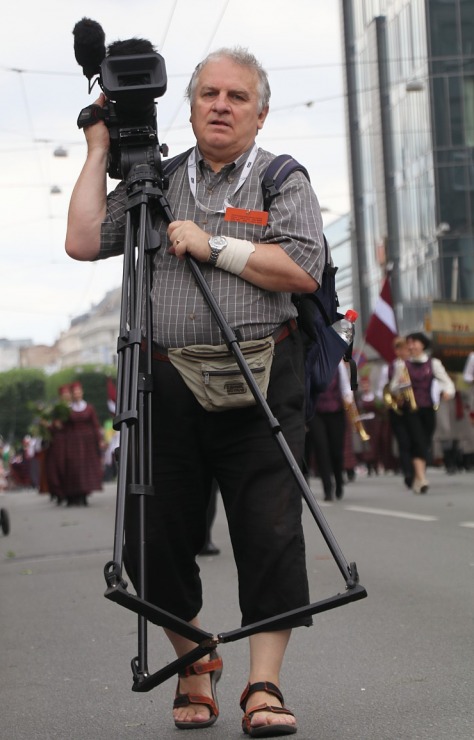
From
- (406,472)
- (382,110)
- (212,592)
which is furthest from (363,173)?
(212,592)

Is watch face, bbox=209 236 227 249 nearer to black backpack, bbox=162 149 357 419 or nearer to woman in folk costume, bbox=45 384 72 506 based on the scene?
black backpack, bbox=162 149 357 419

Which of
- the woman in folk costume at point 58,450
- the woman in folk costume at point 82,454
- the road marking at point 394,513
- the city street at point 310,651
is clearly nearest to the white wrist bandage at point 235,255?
the city street at point 310,651

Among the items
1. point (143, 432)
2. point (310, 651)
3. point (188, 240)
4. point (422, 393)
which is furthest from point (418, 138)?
point (143, 432)

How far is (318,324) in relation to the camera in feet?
15.2

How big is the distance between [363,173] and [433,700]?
52.0 meters

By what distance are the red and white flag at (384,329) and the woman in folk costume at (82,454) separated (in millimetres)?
4856

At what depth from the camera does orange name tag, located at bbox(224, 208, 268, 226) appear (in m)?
4.31

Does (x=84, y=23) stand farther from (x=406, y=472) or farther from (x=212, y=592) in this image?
(x=406, y=472)

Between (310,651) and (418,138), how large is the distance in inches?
1731

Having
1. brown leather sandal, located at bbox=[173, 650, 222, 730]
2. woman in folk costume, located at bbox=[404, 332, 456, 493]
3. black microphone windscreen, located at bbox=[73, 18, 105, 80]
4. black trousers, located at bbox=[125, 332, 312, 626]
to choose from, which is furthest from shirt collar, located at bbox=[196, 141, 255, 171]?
woman in folk costume, located at bbox=[404, 332, 456, 493]

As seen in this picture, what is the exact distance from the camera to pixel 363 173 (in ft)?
184

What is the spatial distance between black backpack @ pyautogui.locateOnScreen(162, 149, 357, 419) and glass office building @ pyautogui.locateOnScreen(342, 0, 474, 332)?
38605 millimetres

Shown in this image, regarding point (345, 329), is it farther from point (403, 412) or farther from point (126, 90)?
point (403, 412)

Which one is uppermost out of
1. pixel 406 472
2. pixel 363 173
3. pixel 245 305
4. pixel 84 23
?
pixel 363 173
